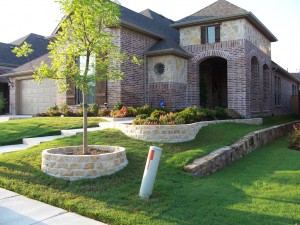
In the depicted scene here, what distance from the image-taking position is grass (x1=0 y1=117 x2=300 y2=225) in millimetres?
4070

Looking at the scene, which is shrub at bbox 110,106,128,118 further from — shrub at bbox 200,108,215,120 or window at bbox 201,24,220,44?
window at bbox 201,24,220,44

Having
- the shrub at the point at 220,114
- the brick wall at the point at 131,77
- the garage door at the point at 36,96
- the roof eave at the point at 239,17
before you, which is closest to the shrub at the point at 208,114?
the shrub at the point at 220,114

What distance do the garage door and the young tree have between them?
1080cm

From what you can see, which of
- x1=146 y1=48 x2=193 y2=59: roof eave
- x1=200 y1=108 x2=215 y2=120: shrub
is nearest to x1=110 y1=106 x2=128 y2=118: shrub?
x1=200 y1=108 x2=215 y2=120: shrub

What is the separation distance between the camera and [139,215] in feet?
13.4

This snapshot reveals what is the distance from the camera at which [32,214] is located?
4.11 meters

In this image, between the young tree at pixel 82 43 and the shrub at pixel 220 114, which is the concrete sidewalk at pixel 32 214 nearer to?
the young tree at pixel 82 43

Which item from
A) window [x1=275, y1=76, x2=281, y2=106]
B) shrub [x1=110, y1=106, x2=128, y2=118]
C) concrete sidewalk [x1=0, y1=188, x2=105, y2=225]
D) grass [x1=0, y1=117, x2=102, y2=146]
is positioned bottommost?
concrete sidewalk [x1=0, y1=188, x2=105, y2=225]

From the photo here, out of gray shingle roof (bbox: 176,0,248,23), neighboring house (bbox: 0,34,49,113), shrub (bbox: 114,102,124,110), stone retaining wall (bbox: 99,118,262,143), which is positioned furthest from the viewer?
neighboring house (bbox: 0,34,49,113)

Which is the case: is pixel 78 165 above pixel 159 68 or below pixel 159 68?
below

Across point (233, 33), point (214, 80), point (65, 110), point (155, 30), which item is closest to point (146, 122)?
point (65, 110)

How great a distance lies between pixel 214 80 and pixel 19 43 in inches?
667

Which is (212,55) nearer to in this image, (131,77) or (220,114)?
(220,114)

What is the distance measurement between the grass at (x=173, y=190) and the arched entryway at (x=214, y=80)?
10.5 m
